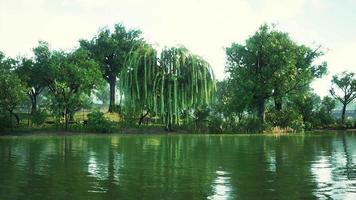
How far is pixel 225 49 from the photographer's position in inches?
3002

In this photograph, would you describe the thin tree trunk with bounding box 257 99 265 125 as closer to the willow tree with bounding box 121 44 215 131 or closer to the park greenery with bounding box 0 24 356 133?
the park greenery with bounding box 0 24 356 133

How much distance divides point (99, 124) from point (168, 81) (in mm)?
11494

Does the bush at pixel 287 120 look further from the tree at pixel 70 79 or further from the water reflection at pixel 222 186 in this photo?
the water reflection at pixel 222 186

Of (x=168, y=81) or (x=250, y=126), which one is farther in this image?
(x=250, y=126)

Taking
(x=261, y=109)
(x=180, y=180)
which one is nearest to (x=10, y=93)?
(x=261, y=109)

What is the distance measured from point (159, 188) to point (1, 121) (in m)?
→ 51.1

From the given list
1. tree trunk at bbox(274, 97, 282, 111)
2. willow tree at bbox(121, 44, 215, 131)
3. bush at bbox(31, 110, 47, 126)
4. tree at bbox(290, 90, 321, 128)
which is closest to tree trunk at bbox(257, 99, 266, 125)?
tree trunk at bbox(274, 97, 282, 111)

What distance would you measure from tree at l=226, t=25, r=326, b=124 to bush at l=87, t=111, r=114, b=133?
2203 centimetres

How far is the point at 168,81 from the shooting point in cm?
5431

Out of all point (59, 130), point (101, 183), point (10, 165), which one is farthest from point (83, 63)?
point (101, 183)

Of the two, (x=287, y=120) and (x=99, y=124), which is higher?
(x=287, y=120)

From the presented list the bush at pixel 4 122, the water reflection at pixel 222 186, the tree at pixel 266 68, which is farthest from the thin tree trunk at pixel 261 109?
the water reflection at pixel 222 186

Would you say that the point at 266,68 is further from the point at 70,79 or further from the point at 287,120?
the point at 70,79

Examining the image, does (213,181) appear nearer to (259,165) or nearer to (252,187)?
(252,187)
